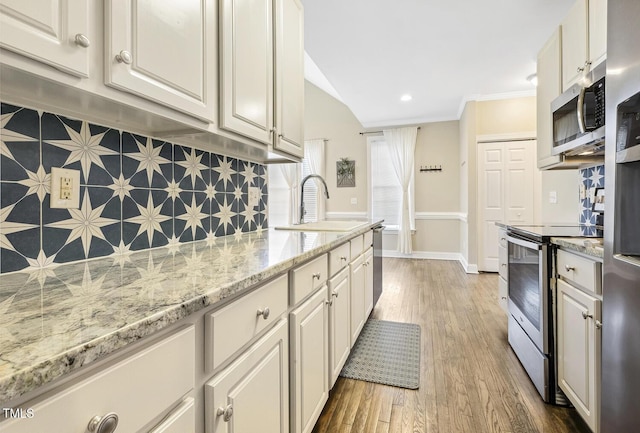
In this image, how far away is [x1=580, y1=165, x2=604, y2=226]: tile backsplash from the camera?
2.17 meters

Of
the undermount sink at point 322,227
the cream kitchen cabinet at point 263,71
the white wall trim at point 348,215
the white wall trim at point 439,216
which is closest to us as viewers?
the cream kitchen cabinet at point 263,71

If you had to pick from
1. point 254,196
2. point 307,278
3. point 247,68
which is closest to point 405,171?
point 254,196

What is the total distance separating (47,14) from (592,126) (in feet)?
7.10

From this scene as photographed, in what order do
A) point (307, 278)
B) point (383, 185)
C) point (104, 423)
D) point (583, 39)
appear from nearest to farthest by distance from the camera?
point (104, 423), point (307, 278), point (583, 39), point (383, 185)

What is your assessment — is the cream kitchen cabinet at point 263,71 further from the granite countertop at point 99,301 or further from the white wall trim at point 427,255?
the white wall trim at point 427,255

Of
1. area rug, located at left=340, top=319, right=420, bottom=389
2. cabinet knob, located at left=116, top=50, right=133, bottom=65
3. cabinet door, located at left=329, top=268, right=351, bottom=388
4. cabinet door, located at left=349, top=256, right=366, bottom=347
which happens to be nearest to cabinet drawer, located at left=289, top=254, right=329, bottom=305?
cabinet door, located at left=329, top=268, right=351, bottom=388

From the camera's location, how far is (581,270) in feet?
4.54

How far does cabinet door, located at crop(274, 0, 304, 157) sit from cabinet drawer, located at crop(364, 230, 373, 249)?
85 centimetres

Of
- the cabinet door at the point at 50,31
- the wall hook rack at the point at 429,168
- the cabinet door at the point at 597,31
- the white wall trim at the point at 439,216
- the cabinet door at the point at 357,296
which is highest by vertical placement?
the cabinet door at the point at 597,31

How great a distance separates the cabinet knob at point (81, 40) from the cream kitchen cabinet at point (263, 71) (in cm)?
50

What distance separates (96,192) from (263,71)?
0.89 m

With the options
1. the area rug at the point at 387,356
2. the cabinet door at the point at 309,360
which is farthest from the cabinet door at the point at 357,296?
the cabinet door at the point at 309,360

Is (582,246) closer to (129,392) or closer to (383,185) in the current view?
(129,392)

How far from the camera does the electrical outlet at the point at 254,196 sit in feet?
6.35
